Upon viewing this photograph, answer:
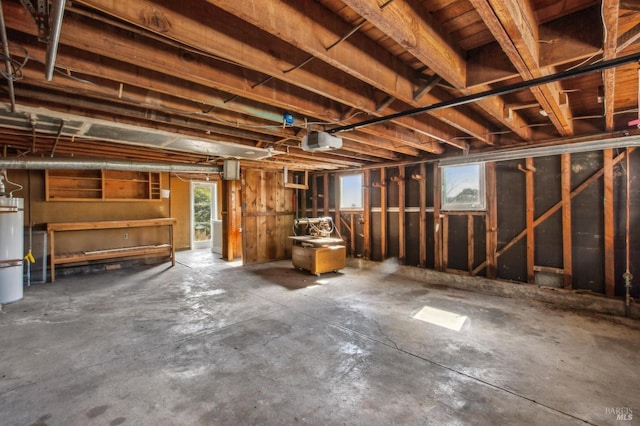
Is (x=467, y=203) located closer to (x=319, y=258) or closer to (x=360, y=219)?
(x=360, y=219)

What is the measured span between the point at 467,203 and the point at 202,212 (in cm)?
752

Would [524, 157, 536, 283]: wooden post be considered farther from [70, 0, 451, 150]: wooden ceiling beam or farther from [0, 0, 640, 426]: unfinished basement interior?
[70, 0, 451, 150]: wooden ceiling beam

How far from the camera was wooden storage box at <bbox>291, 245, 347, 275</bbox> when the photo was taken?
539cm

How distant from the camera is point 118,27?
65.7 inches

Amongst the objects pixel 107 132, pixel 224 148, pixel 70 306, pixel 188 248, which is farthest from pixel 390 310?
pixel 188 248

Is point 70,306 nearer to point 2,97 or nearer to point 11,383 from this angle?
point 11,383

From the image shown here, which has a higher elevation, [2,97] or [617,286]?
[2,97]

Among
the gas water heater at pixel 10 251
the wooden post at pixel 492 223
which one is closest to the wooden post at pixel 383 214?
the wooden post at pixel 492 223

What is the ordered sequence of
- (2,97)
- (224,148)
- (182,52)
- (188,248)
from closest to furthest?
(182,52), (2,97), (224,148), (188,248)

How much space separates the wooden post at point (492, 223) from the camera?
4.40 meters

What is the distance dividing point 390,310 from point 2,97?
4338 millimetres

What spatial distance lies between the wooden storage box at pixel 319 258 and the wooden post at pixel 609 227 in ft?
12.4

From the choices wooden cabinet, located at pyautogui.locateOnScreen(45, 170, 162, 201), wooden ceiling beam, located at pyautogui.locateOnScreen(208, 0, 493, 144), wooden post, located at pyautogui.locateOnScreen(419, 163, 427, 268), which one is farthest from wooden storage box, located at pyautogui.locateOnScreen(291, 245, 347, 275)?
wooden cabinet, located at pyautogui.locateOnScreen(45, 170, 162, 201)

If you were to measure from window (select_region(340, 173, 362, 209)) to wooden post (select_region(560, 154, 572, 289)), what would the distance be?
11.4 feet
